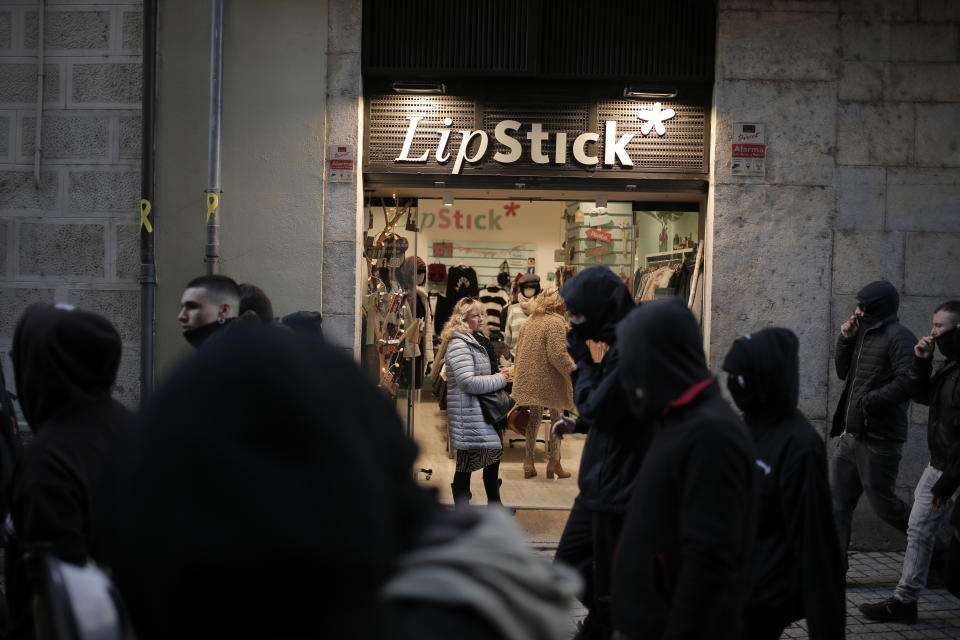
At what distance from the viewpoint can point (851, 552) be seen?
6.78 meters

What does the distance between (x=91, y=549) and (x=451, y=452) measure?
6.73 metres

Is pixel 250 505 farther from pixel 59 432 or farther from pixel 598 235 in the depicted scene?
pixel 598 235

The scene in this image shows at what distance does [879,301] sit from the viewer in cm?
567

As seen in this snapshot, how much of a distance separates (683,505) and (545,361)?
19.2ft

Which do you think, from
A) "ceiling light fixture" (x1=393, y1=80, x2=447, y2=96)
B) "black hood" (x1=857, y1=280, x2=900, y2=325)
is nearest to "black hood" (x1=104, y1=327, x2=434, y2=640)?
"black hood" (x1=857, y1=280, x2=900, y2=325)

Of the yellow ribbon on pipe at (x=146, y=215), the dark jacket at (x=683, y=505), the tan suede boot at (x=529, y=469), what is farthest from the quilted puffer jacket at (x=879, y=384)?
the yellow ribbon on pipe at (x=146, y=215)

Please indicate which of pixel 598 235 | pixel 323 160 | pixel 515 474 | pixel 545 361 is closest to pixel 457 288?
pixel 598 235

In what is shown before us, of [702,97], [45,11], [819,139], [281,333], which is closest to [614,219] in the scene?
[702,97]

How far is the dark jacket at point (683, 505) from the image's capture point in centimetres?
247

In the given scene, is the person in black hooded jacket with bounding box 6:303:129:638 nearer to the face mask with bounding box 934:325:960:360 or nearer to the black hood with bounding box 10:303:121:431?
the black hood with bounding box 10:303:121:431

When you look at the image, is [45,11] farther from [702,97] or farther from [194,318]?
[702,97]

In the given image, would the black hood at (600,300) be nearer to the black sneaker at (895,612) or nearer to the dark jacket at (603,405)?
the dark jacket at (603,405)

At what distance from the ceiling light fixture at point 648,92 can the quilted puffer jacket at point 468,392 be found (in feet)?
8.47

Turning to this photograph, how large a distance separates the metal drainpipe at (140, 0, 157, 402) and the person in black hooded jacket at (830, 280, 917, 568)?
215 inches
